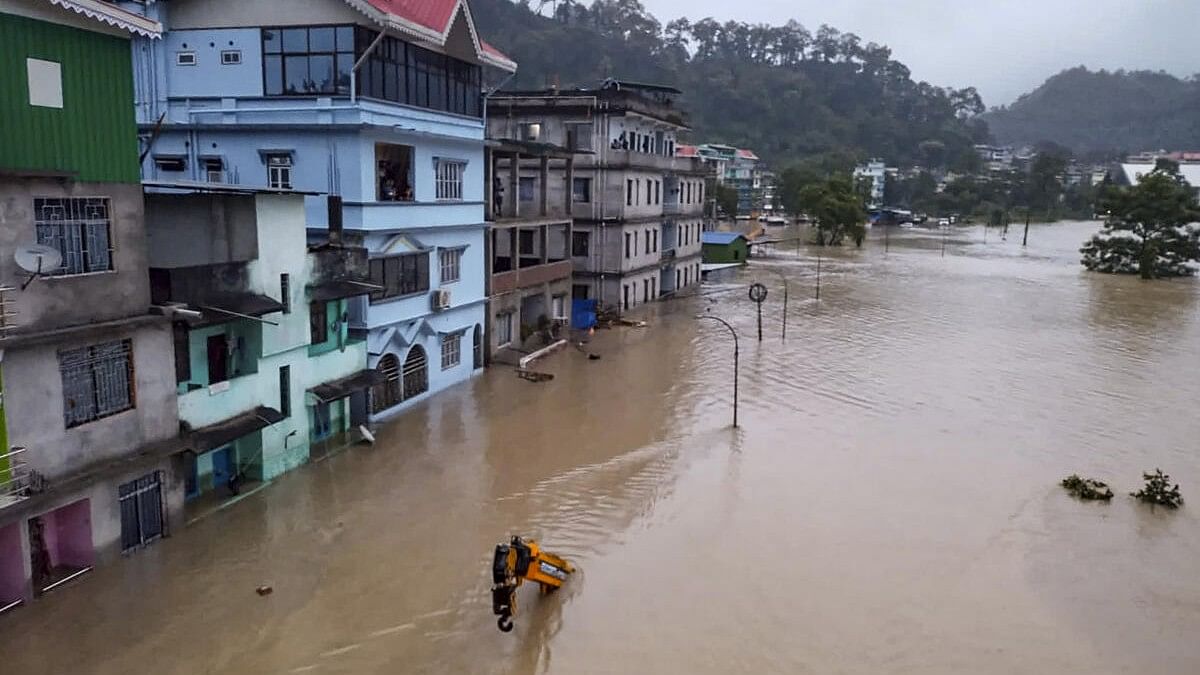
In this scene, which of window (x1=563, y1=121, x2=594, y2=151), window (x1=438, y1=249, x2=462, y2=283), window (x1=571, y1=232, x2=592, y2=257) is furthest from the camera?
window (x1=571, y1=232, x2=592, y2=257)

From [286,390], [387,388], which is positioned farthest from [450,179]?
[286,390]

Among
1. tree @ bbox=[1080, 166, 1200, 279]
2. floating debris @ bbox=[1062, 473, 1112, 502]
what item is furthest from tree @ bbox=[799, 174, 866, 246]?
floating debris @ bbox=[1062, 473, 1112, 502]

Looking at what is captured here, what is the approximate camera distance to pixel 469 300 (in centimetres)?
2822

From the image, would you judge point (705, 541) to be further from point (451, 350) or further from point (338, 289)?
point (451, 350)

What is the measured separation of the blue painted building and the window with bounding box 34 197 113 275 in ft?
26.2

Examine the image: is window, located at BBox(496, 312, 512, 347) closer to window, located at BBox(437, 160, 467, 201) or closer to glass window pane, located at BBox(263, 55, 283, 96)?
window, located at BBox(437, 160, 467, 201)

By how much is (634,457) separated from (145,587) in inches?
445

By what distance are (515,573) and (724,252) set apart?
5393 centimetres

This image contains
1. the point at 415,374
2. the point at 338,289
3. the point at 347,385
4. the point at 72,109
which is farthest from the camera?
the point at 415,374

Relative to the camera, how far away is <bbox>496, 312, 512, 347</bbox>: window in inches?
1234

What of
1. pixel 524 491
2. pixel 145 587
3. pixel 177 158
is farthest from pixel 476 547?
pixel 177 158

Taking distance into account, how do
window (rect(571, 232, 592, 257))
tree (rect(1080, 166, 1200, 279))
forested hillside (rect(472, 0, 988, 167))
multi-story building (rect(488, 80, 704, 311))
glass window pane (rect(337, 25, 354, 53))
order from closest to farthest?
glass window pane (rect(337, 25, 354, 53)), multi-story building (rect(488, 80, 704, 311)), window (rect(571, 232, 592, 257)), tree (rect(1080, 166, 1200, 279)), forested hillside (rect(472, 0, 988, 167))

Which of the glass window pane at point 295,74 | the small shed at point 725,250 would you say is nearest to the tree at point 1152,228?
the small shed at point 725,250

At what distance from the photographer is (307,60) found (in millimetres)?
Result: 22766
